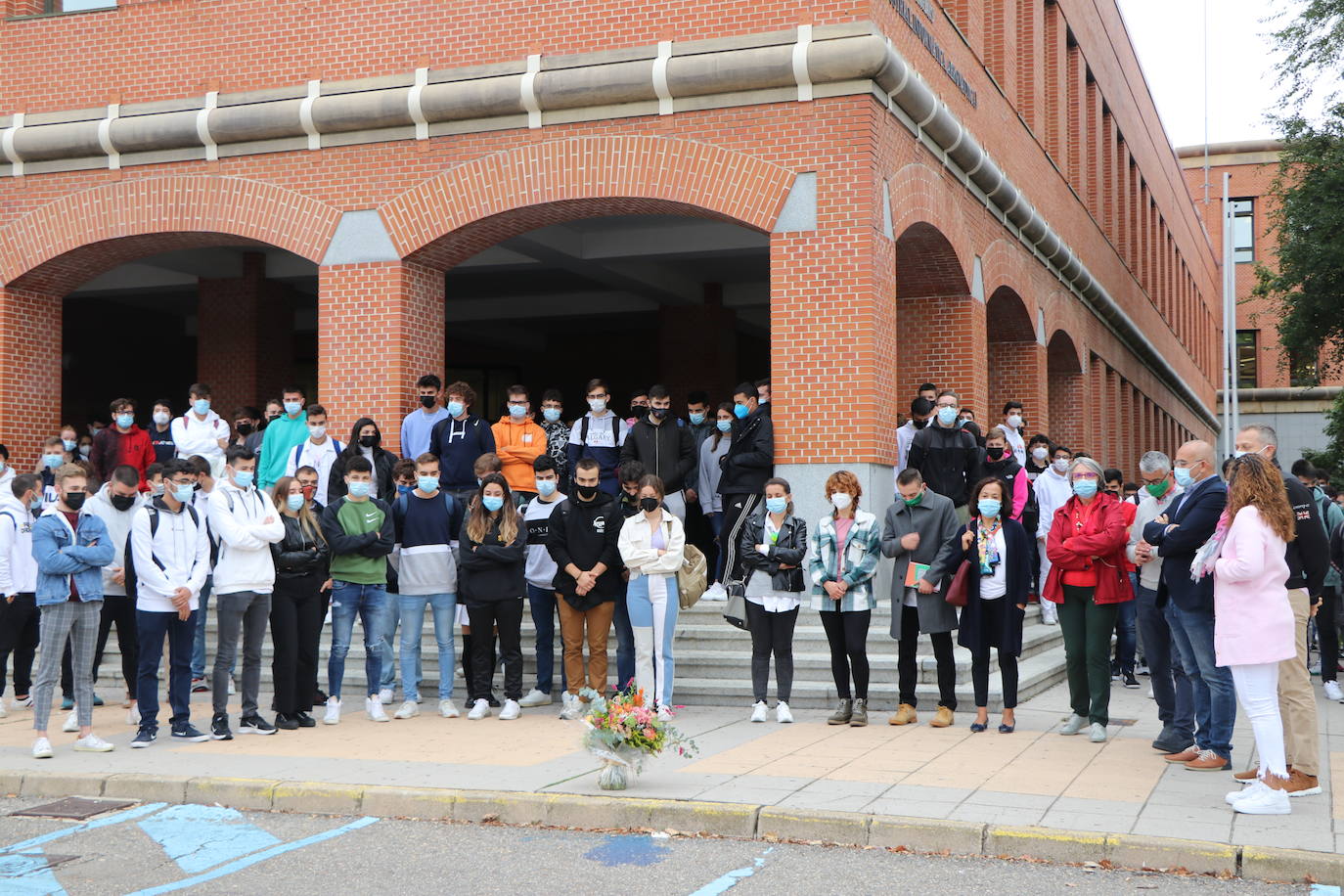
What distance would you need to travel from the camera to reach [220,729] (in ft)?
31.7

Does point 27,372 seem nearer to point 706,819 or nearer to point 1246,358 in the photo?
point 706,819

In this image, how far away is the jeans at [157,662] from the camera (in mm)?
9406

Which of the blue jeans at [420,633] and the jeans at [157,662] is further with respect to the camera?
the blue jeans at [420,633]

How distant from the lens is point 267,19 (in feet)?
49.5

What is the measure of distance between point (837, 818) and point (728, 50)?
867cm

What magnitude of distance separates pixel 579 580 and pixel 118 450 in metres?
6.70

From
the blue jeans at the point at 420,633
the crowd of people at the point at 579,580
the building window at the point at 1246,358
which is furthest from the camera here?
the building window at the point at 1246,358

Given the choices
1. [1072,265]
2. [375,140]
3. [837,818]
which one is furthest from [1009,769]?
[1072,265]

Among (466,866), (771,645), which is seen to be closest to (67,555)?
(466,866)

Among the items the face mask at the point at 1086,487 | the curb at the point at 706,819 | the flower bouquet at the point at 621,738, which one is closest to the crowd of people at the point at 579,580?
the face mask at the point at 1086,487

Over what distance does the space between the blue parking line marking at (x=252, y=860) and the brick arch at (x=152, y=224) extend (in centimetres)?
880

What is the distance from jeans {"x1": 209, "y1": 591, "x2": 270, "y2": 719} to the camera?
9.64 meters

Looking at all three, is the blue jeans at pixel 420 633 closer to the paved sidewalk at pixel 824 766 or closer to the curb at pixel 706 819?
the paved sidewalk at pixel 824 766

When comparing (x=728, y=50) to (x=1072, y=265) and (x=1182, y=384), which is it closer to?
(x=1072, y=265)
